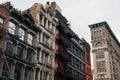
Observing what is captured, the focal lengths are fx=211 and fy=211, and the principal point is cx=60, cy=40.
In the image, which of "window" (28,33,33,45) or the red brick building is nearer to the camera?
the red brick building

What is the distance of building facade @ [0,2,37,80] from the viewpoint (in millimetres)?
31734

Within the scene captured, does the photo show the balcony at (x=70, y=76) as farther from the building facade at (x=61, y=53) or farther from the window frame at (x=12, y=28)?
the window frame at (x=12, y=28)

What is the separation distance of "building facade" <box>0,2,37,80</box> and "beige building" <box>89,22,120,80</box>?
76.0 m

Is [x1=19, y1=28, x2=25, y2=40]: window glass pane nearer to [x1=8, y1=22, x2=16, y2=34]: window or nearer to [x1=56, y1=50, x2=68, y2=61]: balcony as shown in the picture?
[x1=8, y1=22, x2=16, y2=34]: window

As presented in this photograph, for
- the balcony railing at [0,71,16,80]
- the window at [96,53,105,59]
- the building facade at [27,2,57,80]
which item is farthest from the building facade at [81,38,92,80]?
the window at [96,53,105,59]

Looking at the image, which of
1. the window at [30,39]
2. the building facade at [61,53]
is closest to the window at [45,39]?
the building facade at [61,53]

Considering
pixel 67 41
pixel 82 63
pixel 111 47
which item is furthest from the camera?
pixel 111 47

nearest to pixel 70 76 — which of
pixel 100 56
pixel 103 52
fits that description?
pixel 103 52

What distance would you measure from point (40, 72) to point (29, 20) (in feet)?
32.6

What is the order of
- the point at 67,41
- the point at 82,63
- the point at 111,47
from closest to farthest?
the point at 67,41 → the point at 82,63 → the point at 111,47

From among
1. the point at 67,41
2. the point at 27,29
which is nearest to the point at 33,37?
the point at 27,29

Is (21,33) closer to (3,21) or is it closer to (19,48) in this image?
(19,48)

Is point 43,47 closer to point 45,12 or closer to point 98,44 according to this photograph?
point 45,12

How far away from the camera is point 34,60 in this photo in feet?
125
